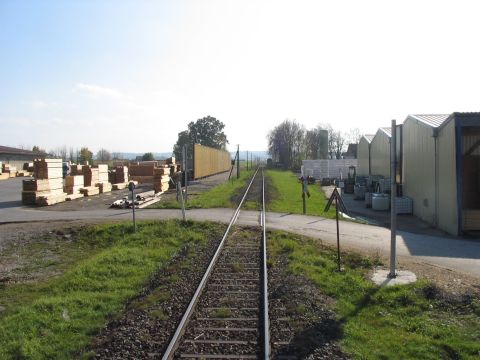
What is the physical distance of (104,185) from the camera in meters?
31.7

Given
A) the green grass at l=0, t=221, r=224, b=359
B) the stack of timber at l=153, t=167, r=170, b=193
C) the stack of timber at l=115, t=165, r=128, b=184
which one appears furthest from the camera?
the stack of timber at l=115, t=165, r=128, b=184

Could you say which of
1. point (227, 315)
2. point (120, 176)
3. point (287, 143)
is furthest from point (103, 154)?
point (227, 315)

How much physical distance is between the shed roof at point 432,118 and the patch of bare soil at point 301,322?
1301 centimetres

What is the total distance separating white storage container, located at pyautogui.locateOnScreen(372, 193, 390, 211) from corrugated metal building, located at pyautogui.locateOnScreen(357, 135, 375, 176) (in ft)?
39.6

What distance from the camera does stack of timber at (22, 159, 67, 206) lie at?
79.4 feet

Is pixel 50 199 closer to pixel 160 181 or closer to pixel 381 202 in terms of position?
pixel 160 181

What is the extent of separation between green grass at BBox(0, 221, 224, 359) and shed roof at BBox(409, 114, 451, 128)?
10.8 metres

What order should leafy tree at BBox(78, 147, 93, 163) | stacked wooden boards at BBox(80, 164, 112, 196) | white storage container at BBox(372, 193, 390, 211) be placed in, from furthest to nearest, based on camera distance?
leafy tree at BBox(78, 147, 93, 163) → stacked wooden boards at BBox(80, 164, 112, 196) → white storage container at BBox(372, 193, 390, 211)

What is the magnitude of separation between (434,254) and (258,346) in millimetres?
8529

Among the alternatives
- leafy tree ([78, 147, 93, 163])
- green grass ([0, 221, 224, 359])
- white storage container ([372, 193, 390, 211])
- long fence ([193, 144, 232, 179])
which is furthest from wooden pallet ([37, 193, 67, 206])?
leafy tree ([78, 147, 93, 163])

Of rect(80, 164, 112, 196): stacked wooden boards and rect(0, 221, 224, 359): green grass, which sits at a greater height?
rect(80, 164, 112, 196): stacked wooden boards

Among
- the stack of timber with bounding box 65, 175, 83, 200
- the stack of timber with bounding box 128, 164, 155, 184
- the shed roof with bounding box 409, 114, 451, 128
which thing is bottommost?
the stack of timber with bounding box 65, 175, 83, 200

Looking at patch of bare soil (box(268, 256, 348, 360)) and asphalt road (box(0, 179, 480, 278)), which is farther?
asphalt road (box(0, 179, 480, 278))

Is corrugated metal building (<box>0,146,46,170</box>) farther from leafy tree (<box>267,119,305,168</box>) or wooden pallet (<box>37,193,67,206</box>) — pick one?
leafy tree (<box>267,119,305,168</box>)
